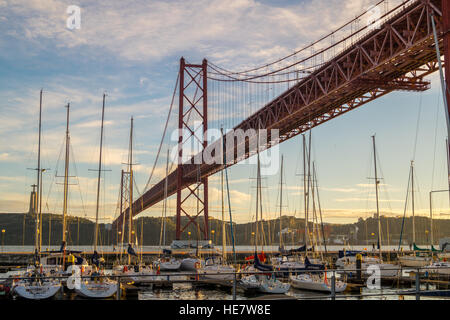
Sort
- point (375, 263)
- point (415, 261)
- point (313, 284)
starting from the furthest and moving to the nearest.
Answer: point (415, 261) < point (375, 263) < point (313, 284)

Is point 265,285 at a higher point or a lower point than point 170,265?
higher

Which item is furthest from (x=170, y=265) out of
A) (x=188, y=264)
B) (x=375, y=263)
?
(x=375, y=263)

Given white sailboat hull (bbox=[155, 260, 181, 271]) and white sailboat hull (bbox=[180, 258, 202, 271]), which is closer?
white sailboat hull (bbox=[155, 260, 181, 271])

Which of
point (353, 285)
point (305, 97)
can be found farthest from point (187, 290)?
point (305, 97)

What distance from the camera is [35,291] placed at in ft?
60.2

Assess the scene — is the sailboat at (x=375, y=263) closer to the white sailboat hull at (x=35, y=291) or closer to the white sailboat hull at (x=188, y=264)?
the white sailboat hull at (x=188, y=264)

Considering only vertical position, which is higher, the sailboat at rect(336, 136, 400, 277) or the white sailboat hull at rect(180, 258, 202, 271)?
the sailboat at rect(336, 136, 400, 277)

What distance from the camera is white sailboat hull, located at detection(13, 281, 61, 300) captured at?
60.0 feet

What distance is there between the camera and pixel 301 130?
35.2 m

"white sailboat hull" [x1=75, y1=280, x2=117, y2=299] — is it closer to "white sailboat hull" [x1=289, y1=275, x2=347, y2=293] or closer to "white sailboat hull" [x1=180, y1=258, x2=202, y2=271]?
"white sailboat hull" [x1=289, y1=275, x2=347, y2=293]

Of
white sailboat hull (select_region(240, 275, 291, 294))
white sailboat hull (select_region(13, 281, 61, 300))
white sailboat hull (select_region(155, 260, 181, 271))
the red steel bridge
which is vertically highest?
the red steel bridge

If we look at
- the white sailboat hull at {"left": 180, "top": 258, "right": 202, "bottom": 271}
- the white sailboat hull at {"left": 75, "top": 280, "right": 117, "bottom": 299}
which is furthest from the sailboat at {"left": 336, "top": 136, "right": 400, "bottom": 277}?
the white sailboat hull at {"left": 75, "top": 280, "right": 117, "bottom": 299}

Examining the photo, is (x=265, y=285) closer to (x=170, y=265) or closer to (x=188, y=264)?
(x=170, y=265)
